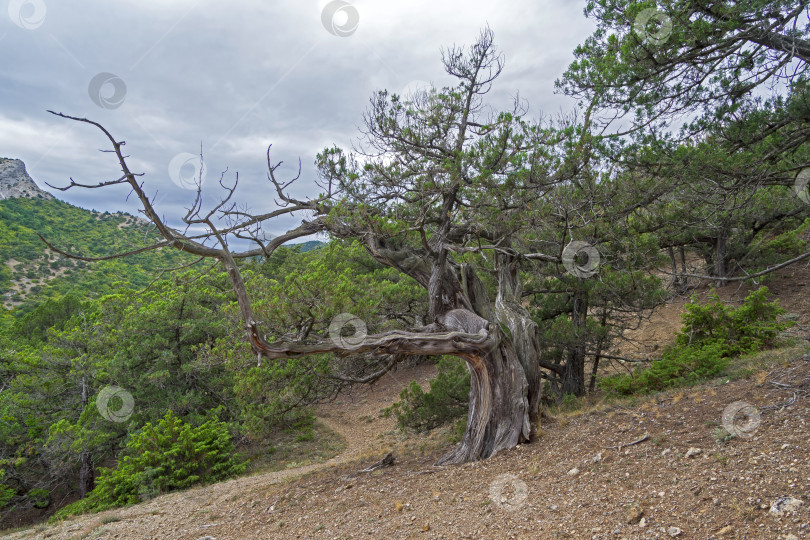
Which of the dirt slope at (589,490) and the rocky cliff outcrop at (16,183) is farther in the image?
the rocky cliff outcrop at (16,183)

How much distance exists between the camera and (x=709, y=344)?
26.8 feet

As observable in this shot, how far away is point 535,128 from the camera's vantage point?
508 cm

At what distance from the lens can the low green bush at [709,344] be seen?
698cm

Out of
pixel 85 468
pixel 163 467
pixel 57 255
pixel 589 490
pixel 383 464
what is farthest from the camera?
pixel 57 255

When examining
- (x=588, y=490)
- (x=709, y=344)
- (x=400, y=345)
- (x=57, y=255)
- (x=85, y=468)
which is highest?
(x=57, y=255)

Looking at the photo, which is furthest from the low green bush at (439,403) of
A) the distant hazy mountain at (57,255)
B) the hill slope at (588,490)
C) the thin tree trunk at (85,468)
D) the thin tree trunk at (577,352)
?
the distant hazy mountain at (57,255)

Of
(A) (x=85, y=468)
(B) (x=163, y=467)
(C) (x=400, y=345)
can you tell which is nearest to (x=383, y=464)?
(C) (x=400, y=345)

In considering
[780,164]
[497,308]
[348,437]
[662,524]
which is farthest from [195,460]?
[780,164]

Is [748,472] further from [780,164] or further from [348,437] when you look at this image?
[348,437]

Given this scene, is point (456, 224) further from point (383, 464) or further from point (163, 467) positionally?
point (163, 467)

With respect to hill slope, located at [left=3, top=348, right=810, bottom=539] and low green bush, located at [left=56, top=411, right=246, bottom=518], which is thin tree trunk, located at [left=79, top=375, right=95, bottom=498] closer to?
low green bush, located at [left=56, top=411, right=246, bottom=518]

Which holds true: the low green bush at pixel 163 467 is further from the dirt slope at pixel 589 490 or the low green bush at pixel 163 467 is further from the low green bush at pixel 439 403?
the low green bush at pixel 439 403

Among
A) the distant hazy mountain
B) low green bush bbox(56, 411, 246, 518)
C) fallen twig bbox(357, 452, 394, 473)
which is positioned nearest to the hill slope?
fallen twig bbox(357, 452, 394, 473)

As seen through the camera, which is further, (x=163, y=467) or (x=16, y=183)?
(x=16, y=183)
